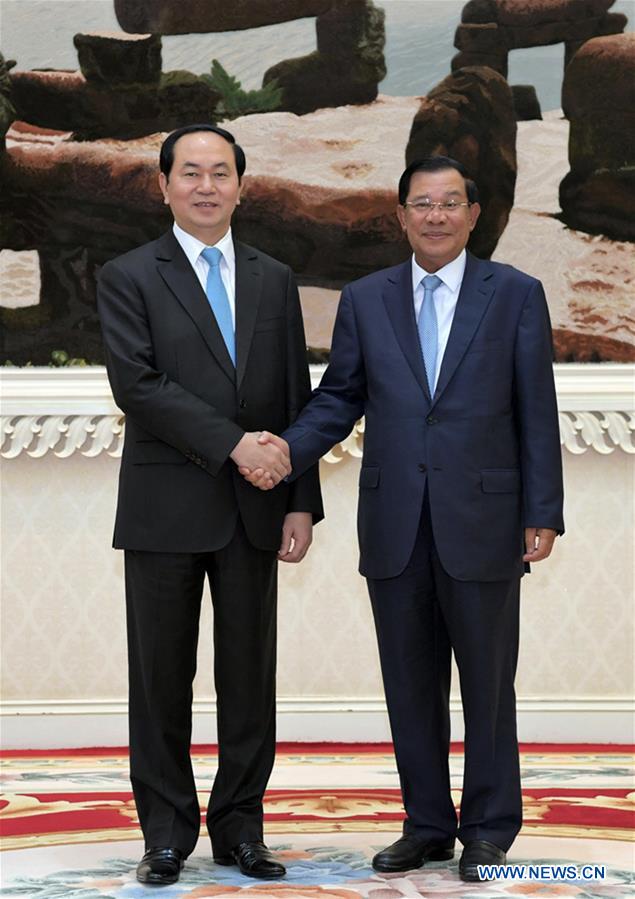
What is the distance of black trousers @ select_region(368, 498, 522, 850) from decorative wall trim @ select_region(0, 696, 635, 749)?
66.9 inches

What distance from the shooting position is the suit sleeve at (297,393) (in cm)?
347

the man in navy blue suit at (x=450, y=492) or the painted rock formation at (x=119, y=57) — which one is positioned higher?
the painted rock formation at (x=119, y=57)

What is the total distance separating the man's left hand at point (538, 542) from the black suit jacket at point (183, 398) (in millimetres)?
678

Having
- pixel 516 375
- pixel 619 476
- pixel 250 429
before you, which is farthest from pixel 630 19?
pixel 250 429

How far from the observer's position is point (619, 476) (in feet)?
16.9

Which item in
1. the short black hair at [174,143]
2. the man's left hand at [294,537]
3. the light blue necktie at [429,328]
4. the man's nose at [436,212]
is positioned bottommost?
the man's left hand at [294,537]

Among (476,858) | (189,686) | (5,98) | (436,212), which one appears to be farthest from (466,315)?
(5,98)

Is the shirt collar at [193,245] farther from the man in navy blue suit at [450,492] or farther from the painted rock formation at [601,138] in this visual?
the painted rock formation at [601,138]

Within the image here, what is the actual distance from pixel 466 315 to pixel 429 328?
0.37ft

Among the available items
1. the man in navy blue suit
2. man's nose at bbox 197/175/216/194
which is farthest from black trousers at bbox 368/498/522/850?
man's nose at bbox 197/175/216/194

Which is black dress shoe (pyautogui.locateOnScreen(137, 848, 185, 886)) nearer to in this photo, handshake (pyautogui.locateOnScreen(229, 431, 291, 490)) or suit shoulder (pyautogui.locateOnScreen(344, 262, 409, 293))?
handshake (pyautogui.locateOnScreen(229, 431, 291, 490))

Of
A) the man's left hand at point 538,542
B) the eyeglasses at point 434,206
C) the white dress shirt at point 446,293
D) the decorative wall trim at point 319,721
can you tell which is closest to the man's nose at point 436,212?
the eyeglasses at point 434,206

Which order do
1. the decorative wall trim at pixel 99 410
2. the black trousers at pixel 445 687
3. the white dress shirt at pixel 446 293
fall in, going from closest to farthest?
the black trousers at pixel 445 687 < the white dress shirt at pixel 446 293 < the decorative wall trim at pixel 99 410

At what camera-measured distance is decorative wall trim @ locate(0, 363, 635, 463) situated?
5059 millimetres
